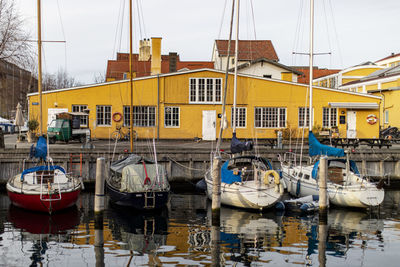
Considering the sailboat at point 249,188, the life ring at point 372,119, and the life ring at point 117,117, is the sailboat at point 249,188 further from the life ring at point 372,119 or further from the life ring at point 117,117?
the life ring at point 372,119

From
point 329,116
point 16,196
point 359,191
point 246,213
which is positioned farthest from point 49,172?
point 329,116

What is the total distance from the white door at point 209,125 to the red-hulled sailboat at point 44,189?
1742 centimetres

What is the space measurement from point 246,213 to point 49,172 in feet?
30.2

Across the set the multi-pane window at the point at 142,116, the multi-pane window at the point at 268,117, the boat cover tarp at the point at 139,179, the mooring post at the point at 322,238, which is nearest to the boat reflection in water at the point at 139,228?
the boat cover tarp at the point at 139,179

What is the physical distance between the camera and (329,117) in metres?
38.4

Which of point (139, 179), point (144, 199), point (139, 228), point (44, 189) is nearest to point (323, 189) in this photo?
point (139, 228)

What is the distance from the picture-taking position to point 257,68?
53.2m

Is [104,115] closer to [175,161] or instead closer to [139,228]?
[175,161]

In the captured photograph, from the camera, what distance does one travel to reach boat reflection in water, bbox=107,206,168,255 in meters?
14.9

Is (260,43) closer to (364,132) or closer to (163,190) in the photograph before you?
(364,132)

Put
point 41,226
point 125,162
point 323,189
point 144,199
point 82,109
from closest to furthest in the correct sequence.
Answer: point 41,226, point 323,189, point 144,199, point 125,162, point 82,109

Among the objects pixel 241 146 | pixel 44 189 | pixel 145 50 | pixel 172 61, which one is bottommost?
pixel 44 189

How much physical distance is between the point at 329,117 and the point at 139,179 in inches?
918

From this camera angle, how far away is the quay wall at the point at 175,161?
24.6 metres
